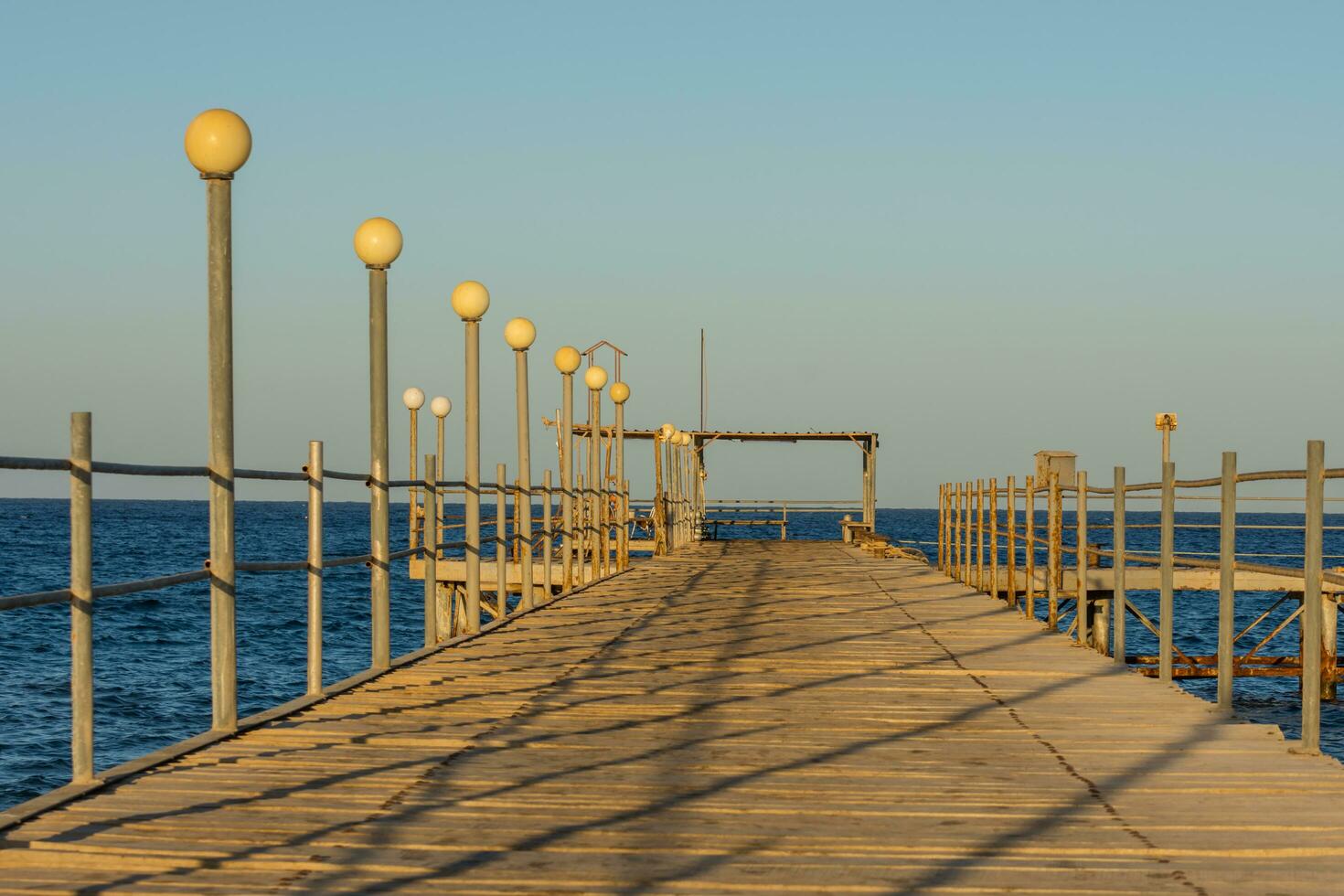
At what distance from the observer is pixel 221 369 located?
263 inches

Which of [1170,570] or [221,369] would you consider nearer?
A: [221,369]

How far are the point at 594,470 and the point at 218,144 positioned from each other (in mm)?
13490

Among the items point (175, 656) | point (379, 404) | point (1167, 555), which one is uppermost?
point (379, 404)

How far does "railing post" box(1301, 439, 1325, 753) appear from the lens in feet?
20.2

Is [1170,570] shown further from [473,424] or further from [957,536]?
[957,536]

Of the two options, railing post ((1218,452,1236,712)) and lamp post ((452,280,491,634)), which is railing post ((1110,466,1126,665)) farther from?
lamp post ((452,280,491,634))

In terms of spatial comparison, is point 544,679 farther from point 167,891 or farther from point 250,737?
point 167,891

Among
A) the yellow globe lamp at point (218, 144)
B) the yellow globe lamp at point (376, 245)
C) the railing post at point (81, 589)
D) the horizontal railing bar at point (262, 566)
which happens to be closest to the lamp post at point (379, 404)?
the yellow globe lamp at point (376, 245)

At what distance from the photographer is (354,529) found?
439 ft

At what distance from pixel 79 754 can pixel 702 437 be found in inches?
1587

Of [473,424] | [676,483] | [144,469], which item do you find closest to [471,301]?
[473,424]

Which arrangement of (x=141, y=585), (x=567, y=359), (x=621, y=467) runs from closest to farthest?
(x=141, y=585) → (x=567, y=359) → (x=621, y=467)

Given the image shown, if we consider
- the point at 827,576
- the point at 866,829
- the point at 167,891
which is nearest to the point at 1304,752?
the point at 866,829

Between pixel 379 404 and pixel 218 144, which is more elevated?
pixel 218 144
